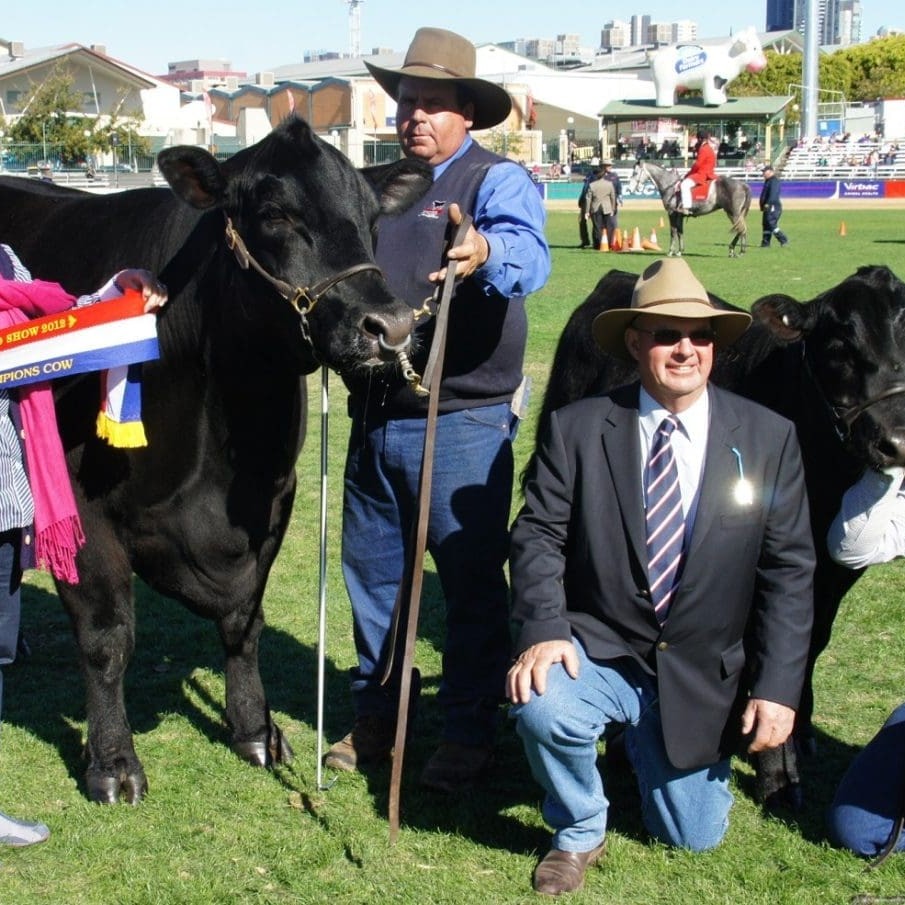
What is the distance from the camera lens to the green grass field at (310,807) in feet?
12.0

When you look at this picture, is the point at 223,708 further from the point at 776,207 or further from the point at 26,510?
the point at 776,207

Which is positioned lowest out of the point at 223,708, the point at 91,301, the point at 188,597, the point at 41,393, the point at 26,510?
the point at 223,708

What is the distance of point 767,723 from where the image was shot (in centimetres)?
354

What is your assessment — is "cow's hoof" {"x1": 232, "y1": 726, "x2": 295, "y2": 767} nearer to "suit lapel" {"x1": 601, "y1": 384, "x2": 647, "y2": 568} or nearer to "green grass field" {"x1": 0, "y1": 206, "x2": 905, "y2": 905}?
"green grass field" {"x1": 0, "y1": 206, "x2": 905, "y2": 905}

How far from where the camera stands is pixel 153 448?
421cm

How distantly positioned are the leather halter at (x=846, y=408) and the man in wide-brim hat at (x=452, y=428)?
107cm

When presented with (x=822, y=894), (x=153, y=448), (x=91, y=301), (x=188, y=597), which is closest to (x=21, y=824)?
(x=188, y=597)

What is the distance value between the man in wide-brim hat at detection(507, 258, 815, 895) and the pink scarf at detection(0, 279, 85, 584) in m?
1.44

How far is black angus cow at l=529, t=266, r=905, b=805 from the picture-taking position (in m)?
4.08

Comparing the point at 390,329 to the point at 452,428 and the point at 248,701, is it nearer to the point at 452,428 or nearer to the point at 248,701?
the point at 452,428

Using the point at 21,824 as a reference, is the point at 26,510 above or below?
above

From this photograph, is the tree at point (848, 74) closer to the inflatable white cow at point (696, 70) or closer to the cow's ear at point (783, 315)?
the inflatable white cow at point (696, 70)

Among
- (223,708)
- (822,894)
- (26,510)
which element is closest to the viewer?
(822,894)

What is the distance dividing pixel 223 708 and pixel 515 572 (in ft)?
6.53
